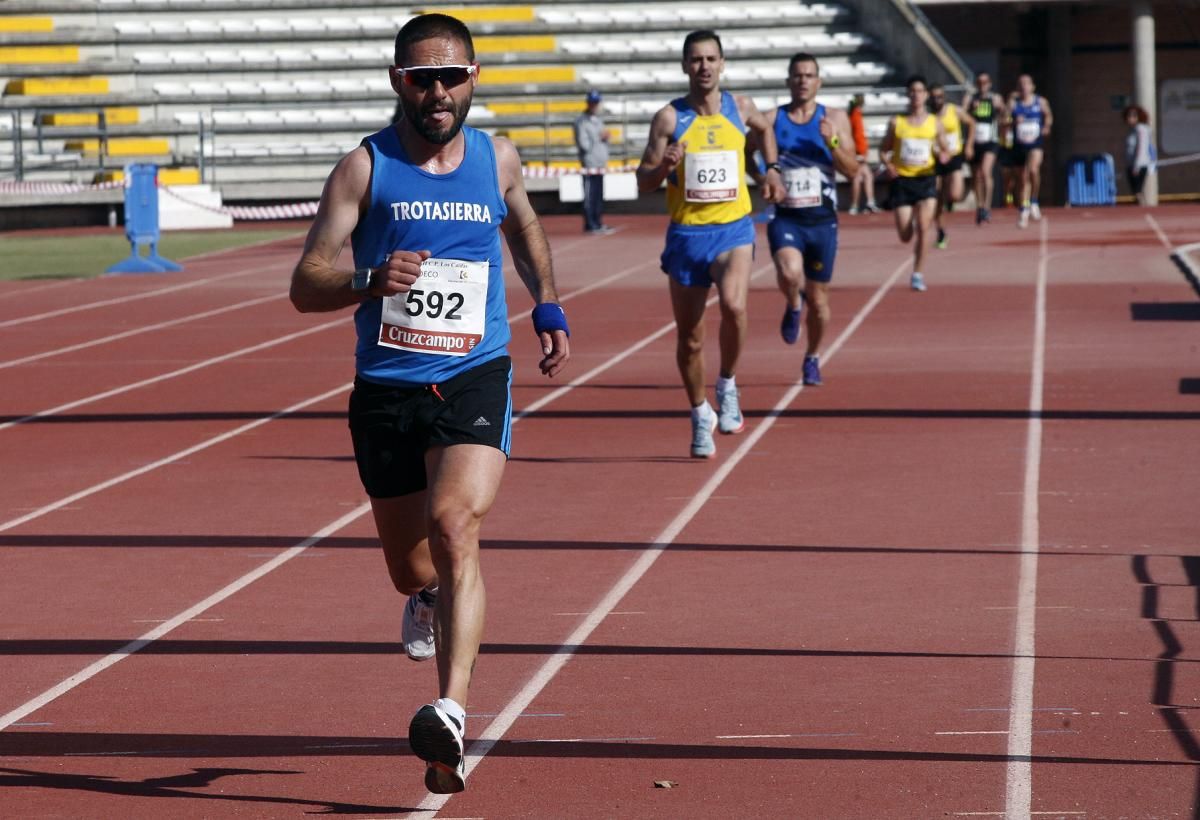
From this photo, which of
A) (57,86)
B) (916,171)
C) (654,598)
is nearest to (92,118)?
(57,86)

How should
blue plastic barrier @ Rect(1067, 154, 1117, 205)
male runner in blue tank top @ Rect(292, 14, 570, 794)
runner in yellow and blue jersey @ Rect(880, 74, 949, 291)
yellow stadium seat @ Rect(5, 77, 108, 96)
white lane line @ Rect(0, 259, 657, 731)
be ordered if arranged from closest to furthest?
male runner in blue tank top @ Rect(292, 14, 570, 794)
white lane line @ Rect(0, 259, 657, 731)
runner in yellow and blue jersey @ Rect(880, 74, 949, 291)
yellow stadium seat @ Rect(5, 77, 108, 96)
blue plastic barrier @ Rect(1067, 154, 1117, 205)

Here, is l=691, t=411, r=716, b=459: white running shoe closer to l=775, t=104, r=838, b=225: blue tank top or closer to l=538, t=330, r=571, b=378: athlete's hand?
l=775, t=104, r=838, b=225: blue tank top

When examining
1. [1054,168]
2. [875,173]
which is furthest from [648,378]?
[1054,168]

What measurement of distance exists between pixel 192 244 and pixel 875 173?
11.5 metres

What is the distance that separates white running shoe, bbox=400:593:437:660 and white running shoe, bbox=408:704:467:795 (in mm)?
1202

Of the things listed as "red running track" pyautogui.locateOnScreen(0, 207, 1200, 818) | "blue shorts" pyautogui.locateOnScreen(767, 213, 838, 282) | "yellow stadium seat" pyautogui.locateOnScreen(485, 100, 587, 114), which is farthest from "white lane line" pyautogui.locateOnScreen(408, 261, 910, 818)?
"yellow stadium seat" pyautogui.locateOnScreen(485, 100, 587, 114)

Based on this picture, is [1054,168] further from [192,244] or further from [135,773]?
[135,773]

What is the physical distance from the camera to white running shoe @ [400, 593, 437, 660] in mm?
6004

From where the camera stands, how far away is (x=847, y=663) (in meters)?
6.38

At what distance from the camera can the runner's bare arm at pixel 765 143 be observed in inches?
448

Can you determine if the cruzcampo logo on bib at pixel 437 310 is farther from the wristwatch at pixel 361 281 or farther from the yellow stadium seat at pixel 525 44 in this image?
the yellow stadium seat at pixel 525 44

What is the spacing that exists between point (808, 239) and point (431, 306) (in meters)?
8.04

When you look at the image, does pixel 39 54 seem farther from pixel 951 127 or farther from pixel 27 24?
pixel 951 127

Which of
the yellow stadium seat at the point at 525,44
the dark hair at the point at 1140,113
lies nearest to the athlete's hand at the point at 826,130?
the dark hair at the point at 1140,113
